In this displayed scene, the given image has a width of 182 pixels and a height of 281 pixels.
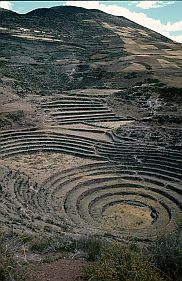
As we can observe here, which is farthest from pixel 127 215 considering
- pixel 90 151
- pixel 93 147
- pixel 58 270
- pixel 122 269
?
pixel 122 269

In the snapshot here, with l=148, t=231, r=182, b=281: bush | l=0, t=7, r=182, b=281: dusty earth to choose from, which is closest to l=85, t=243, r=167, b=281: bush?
l=148, t=231, r=182, b=281: bush

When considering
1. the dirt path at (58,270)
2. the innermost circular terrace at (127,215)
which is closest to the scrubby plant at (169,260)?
the dirt path at (58,270)

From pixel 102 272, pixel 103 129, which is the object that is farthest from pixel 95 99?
pixel 102 272

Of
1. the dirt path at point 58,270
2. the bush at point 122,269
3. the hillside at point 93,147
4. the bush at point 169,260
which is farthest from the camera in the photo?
the hillside at point 93,147

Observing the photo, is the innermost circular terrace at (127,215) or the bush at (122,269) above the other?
the bush at (122,269)

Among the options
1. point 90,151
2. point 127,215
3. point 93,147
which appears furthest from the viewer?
point 93,147

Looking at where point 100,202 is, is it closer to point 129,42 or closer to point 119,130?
point 119,130

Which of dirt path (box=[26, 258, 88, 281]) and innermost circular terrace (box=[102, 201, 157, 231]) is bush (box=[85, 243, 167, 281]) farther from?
innermost circular terrace (box=[102, 201, 157, 231])

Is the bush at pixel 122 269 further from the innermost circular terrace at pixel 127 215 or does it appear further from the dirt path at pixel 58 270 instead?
the innermost circular terrace at pixel 127 215

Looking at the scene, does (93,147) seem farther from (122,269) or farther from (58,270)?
(122,269)
